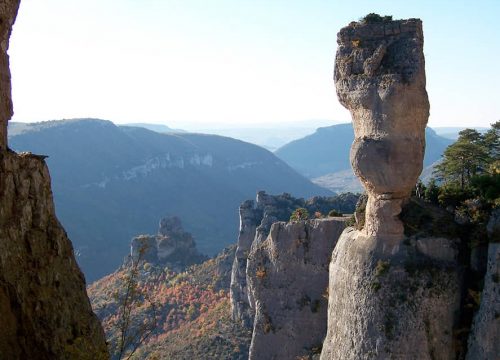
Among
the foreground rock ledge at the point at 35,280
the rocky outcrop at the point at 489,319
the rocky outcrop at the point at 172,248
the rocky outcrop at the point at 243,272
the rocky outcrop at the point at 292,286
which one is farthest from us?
the rocky outcrop at the point at 172,248

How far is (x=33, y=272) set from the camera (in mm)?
11562

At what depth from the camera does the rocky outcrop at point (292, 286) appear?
34.1m

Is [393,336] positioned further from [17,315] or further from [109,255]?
[109,255]

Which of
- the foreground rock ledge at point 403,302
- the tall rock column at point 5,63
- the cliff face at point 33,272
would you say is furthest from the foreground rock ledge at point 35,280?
the foreground rock ledge at point 403,302

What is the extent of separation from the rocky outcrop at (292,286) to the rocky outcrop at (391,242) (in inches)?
259

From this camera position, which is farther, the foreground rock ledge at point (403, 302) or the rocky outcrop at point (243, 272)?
the rocky outcrop at point (243, 272)

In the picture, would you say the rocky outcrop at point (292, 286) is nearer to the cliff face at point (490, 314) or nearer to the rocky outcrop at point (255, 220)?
the cliff face at point (490, 314)

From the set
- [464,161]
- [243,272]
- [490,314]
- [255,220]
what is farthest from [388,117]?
[255,220]

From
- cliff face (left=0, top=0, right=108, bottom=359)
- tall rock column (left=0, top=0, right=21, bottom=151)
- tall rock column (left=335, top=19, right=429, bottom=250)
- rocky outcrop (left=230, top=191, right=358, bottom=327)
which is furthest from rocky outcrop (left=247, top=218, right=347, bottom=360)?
tall rock column (left=0, top=0, right=21, bottom=151)

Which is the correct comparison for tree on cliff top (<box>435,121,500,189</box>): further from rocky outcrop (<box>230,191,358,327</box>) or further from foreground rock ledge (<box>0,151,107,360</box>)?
foreground rock ledge (<box>0,151,107,360</box>)

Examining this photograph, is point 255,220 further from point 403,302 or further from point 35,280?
point 35,280

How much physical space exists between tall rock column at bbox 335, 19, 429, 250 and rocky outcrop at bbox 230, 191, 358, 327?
A: 27.7 meters

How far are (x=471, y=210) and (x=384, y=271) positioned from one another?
444 centimetres

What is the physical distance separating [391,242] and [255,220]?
40.9 meters
